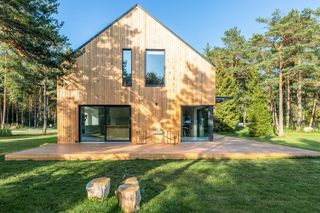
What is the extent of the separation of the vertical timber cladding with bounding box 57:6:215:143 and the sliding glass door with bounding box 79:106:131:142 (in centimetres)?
32

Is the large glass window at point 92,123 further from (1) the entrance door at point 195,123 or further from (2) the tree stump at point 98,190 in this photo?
(2) the tree stump at point 98,190

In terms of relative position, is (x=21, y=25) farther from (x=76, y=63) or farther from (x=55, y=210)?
(x=55, y=210)

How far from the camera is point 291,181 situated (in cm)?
586

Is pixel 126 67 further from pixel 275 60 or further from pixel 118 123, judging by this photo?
pixel 275 60

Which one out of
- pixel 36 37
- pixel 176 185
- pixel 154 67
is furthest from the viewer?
pixel 154 67

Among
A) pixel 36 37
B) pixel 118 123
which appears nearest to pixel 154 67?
pixel 118 123

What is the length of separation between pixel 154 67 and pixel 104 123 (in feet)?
11.5

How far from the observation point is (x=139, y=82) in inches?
499

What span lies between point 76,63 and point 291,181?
997 cm

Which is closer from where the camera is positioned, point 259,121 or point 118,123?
point 118,123

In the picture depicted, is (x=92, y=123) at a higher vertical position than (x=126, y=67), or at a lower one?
lower

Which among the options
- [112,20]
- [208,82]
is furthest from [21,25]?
[208,82]

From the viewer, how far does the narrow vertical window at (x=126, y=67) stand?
41.5 feet

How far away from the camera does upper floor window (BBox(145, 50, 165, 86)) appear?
12.8 meters
